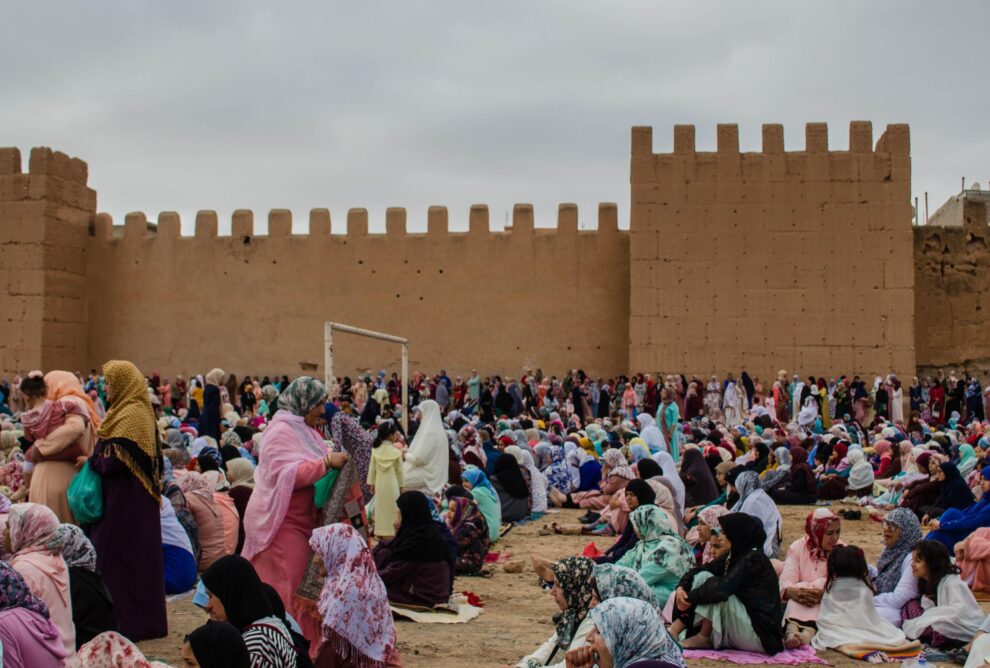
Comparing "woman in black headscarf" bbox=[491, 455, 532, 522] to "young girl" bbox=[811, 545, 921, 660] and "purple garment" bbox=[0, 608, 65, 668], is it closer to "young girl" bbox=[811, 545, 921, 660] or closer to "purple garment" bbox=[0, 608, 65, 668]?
"young girl" bbox=[811, 545, 921, 660]

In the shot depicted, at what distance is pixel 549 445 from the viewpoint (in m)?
13.1

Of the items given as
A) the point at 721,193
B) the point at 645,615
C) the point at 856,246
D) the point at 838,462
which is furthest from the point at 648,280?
the point at 645,615

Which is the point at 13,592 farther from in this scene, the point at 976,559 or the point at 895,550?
the point at 976,559

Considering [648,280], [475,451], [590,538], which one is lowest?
[590,538]

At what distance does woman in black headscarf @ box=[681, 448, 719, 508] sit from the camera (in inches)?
418

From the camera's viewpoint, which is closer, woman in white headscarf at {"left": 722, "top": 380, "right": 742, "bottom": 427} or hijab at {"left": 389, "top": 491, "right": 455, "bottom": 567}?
hijab at {"left": 389, "top": 491, "right": 455, "bottom": 567}

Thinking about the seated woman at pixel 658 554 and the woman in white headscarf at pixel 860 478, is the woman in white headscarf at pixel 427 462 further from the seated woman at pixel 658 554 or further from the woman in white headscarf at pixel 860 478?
the woman in white headscarf at pixel 860 478

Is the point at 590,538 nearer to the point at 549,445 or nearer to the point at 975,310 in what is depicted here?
the point at 549,445

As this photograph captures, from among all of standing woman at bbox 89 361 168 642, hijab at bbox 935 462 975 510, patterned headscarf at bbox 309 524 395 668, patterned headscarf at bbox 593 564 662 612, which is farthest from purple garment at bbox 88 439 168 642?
hijab at bbox 935 462 975 510

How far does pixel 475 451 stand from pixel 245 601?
717cm

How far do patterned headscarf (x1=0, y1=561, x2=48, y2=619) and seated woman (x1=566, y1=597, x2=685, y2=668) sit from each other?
1.94m

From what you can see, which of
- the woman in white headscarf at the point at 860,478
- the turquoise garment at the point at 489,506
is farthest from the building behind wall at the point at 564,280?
the turquoise garment at the point at 489,506

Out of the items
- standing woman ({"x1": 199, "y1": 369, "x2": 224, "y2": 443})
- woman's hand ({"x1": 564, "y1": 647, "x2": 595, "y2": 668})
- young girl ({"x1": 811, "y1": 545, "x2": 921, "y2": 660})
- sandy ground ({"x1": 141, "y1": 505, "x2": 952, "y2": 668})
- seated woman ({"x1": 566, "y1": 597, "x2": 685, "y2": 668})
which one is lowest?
sandy ground ({"x1": 141, "y1": 505, "x2": 952, "y2": 668})

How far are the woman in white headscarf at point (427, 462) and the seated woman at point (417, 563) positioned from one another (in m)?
2.91
